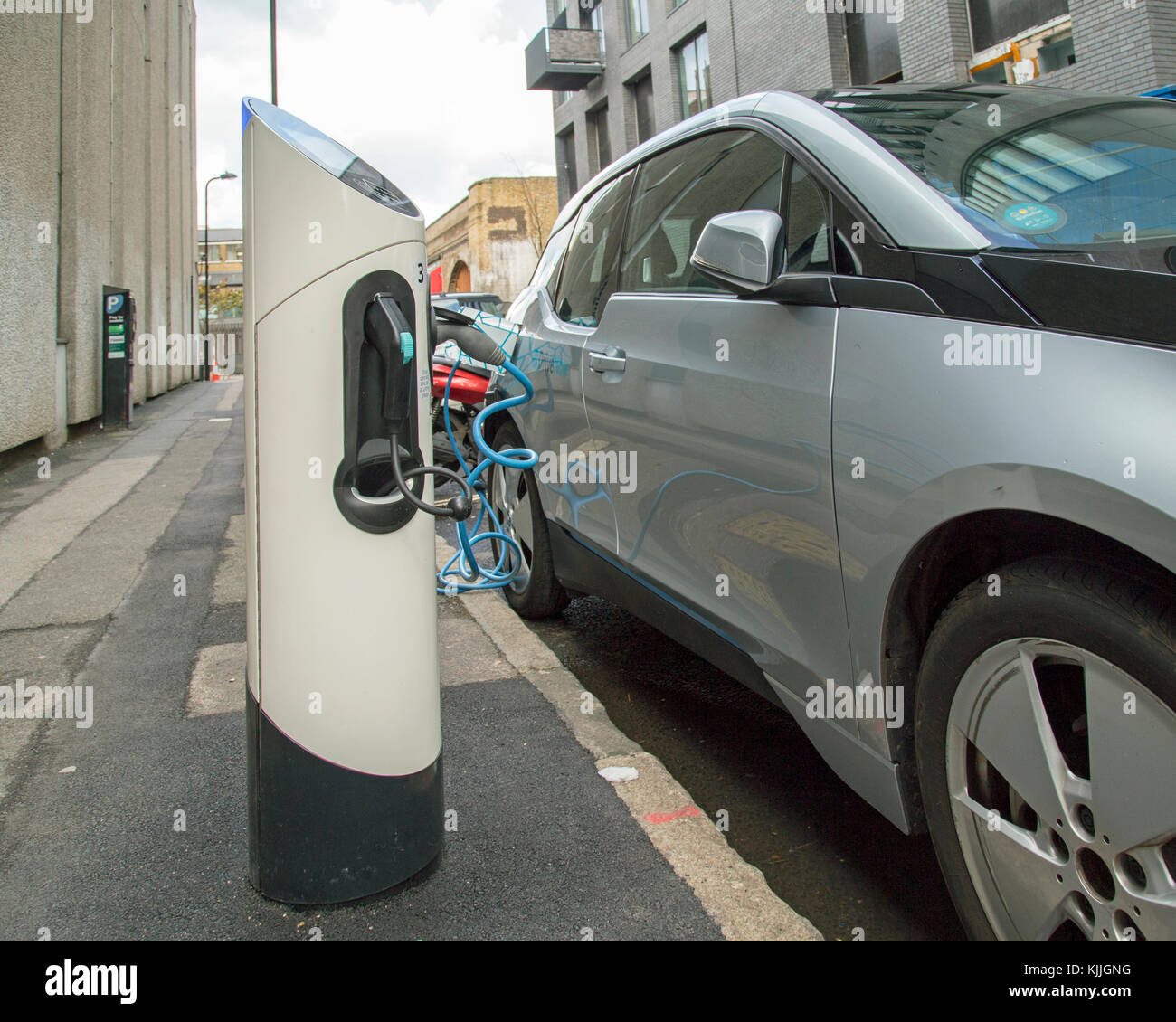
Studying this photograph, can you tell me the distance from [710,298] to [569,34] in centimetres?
2626

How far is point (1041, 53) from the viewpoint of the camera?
1216cm

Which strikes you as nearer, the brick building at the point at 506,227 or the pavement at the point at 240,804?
the pavement at the point at 240,804

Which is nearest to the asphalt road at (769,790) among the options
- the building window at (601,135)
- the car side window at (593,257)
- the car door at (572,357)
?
the car door at (572,357)

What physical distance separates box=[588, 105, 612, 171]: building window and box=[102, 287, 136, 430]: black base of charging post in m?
16.5

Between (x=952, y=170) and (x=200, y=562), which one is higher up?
(x=952, y=170)

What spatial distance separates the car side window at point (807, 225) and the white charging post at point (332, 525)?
87 centimetres

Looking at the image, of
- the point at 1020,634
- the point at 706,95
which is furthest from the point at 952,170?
the point at 706,95

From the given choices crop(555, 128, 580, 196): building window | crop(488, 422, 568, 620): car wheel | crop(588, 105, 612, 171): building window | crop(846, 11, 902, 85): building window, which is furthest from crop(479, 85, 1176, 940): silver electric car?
crop(555, 128, 580, 196): building window

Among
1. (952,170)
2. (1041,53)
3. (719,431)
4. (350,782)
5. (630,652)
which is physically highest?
(1041,53)

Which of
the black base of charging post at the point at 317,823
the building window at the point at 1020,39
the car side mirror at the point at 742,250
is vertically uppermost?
the building window at the point at 1020,39

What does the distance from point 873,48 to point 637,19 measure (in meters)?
11.0

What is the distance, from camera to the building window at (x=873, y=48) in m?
15.0

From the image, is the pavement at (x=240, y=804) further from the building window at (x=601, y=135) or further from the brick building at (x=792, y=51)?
the building window at (x=601, y=135)
